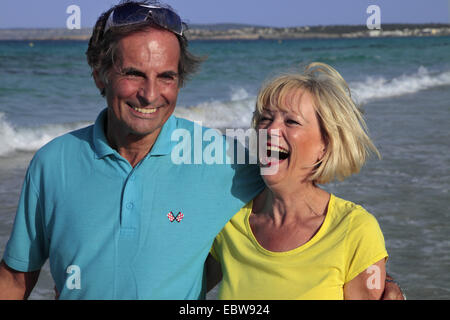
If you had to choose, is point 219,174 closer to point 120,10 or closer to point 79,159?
point 79,159

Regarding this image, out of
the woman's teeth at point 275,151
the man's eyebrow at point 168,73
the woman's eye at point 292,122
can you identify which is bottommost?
the woman's teeth at point 275,151

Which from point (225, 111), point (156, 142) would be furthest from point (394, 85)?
point (156, 142)

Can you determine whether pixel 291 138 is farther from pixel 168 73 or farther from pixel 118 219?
pixel 118 219

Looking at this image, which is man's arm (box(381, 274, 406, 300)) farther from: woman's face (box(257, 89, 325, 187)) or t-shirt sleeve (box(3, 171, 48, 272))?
t-shirt sleeve (box(3, 171, 48, 272))

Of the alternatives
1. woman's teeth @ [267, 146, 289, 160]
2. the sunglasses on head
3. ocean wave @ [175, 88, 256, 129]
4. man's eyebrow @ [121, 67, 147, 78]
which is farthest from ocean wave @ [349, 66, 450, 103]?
man's eyebrow @ [121, 67, 147, 78]

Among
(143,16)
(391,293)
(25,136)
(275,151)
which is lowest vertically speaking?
(25,136)

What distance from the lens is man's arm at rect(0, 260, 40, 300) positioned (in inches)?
101

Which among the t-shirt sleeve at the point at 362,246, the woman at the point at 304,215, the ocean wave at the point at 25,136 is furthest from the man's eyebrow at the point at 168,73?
the ocean wave at the point at 25,136

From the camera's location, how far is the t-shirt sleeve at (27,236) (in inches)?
96.9

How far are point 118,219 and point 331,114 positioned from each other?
97 centimetres

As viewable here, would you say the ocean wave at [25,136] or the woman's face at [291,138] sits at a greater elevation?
the woman's face at [291,138]

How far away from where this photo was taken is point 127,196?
2.38m

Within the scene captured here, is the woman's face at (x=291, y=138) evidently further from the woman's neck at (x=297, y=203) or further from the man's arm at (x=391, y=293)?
the man's arm at (x=391, y=293)
